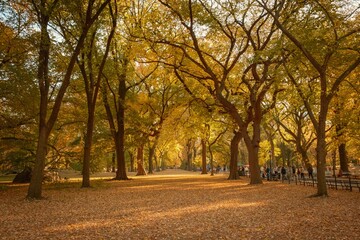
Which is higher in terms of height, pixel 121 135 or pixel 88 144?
pixel 121 135

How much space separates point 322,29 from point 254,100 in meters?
11.4

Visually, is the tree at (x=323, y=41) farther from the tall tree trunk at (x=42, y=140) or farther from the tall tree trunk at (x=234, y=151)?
the tall tree trunk at (x=234, y=151)

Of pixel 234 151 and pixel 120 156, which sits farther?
pixel 234 151

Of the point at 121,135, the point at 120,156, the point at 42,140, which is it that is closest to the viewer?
the point at 42,140

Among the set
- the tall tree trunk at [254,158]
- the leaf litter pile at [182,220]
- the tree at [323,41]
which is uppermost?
the tree at [323,41]

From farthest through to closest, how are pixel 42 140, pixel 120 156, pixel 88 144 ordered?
pixel 120 156, pixel 88 144, pixel 42 140

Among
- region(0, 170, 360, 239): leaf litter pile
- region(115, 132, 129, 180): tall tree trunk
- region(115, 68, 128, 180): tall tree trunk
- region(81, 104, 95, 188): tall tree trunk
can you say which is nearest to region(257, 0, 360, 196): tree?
region(0, 170, 360, 239): leaf litter pile

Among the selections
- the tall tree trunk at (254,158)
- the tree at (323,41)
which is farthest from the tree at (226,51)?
the tree at (323,41)

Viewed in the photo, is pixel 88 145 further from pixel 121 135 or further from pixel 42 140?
pixel 121 135

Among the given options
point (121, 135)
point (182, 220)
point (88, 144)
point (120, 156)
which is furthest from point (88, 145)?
point (182, 220)

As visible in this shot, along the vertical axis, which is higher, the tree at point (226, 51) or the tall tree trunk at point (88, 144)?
the tree at point (226, 51)

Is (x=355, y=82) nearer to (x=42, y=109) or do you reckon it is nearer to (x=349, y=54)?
(x=349, y=54)

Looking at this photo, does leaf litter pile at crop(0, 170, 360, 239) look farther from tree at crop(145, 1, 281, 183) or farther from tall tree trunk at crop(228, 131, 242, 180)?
tall tree trunk at crop(228, 131, 242, 180)

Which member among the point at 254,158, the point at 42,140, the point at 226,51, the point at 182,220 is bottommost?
the point at 182,220
